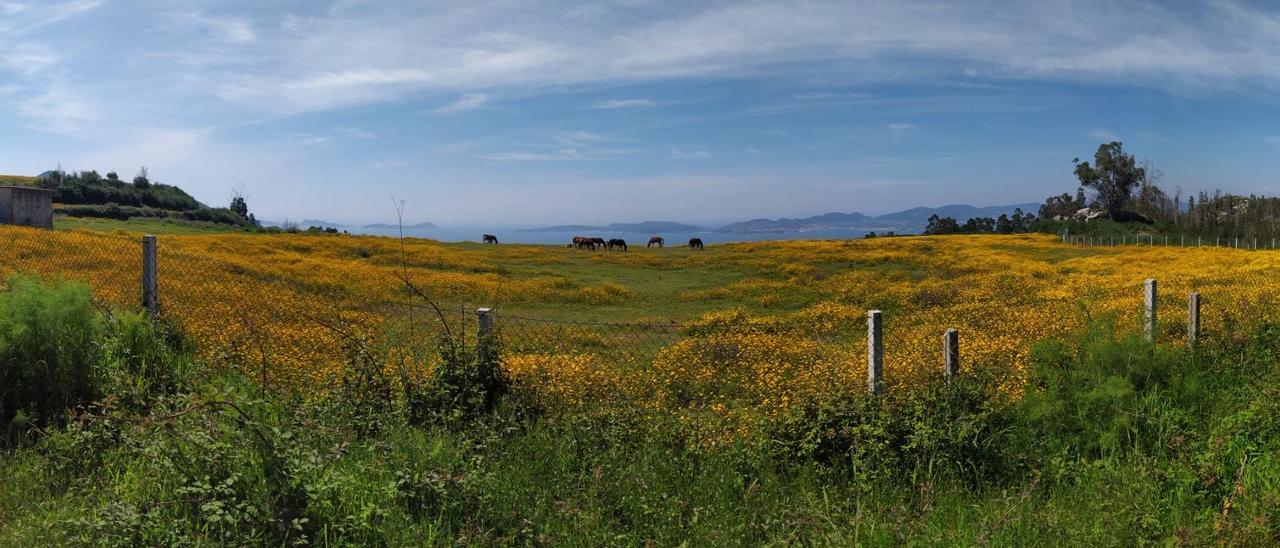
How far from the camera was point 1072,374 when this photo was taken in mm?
7746

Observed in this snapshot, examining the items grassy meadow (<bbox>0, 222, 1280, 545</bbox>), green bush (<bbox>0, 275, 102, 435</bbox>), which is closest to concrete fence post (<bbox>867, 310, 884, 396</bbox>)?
grassy meadow (<bbox>0, 222, 1280, 545</bbox>)

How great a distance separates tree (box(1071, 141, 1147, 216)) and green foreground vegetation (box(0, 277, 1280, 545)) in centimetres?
10987

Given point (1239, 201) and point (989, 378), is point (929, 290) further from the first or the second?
point (1239, 201)

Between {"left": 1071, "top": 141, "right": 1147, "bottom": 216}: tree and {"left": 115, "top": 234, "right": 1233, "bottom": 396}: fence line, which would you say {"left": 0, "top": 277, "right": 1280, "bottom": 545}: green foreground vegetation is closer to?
{"left": 115, "top": 234, "right": 1233, "bottom": 396}: fence line

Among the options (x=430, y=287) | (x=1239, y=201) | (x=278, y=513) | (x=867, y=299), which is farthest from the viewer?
(x=1239, y=201)

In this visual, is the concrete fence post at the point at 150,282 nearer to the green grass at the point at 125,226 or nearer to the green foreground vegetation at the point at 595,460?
the green foreground vegetation at the point at 595,460

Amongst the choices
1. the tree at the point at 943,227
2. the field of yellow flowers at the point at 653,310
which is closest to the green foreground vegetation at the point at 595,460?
the field of yellow flowers at the point at 653,310

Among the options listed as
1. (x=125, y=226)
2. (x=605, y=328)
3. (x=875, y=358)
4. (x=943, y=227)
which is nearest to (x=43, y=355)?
(x=875, y=358)

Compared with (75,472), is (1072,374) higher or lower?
higher

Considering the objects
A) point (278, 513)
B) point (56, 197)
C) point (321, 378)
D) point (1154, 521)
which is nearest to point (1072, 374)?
point (1154, 521)

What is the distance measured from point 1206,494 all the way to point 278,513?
684 centimetres

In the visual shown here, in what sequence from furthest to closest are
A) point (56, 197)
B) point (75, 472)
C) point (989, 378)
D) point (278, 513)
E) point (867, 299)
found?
point (56, 197) < point (867, 299) < point (989, 378) < point (75, 472) < point (278, 513)

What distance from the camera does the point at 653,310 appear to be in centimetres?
2386

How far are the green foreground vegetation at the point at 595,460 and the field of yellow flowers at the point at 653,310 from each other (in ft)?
2.12
